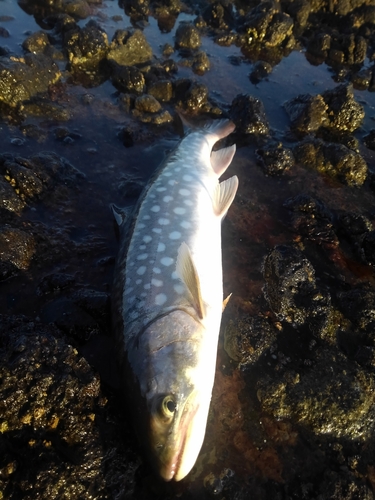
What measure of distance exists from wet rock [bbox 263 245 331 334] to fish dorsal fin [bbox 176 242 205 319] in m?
1.64

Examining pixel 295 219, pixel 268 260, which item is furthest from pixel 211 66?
pixel 268 260

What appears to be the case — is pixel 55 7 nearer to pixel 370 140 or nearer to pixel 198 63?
pixel 198 63

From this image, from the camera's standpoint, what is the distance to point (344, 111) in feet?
27.2

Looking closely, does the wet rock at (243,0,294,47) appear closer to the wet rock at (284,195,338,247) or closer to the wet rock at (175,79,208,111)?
the wet rock at (175,79,208,111)

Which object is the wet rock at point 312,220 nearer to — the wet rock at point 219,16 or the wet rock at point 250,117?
the wet rock at point 250,117

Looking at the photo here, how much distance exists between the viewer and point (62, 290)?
16.8 feet

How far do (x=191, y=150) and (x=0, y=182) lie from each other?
3.16m

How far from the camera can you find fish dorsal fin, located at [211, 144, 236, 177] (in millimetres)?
6605

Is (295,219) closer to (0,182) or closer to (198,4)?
(0,182)

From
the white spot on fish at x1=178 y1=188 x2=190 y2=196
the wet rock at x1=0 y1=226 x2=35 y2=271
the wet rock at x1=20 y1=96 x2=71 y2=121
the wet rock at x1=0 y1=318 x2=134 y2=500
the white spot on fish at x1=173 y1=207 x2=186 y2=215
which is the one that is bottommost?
the wet rock at x1=0 y1=226 x2=35 y2=271

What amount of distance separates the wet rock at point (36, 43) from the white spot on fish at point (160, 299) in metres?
8.08

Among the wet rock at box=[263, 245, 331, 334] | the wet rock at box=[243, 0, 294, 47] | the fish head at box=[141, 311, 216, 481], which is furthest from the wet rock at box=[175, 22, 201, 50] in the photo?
the fish head at box=[141, 311, 216, 481]

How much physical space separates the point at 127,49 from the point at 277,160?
528 centimetres

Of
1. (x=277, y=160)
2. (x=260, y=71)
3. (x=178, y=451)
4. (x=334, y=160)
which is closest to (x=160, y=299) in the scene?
(x=178, y=451)
